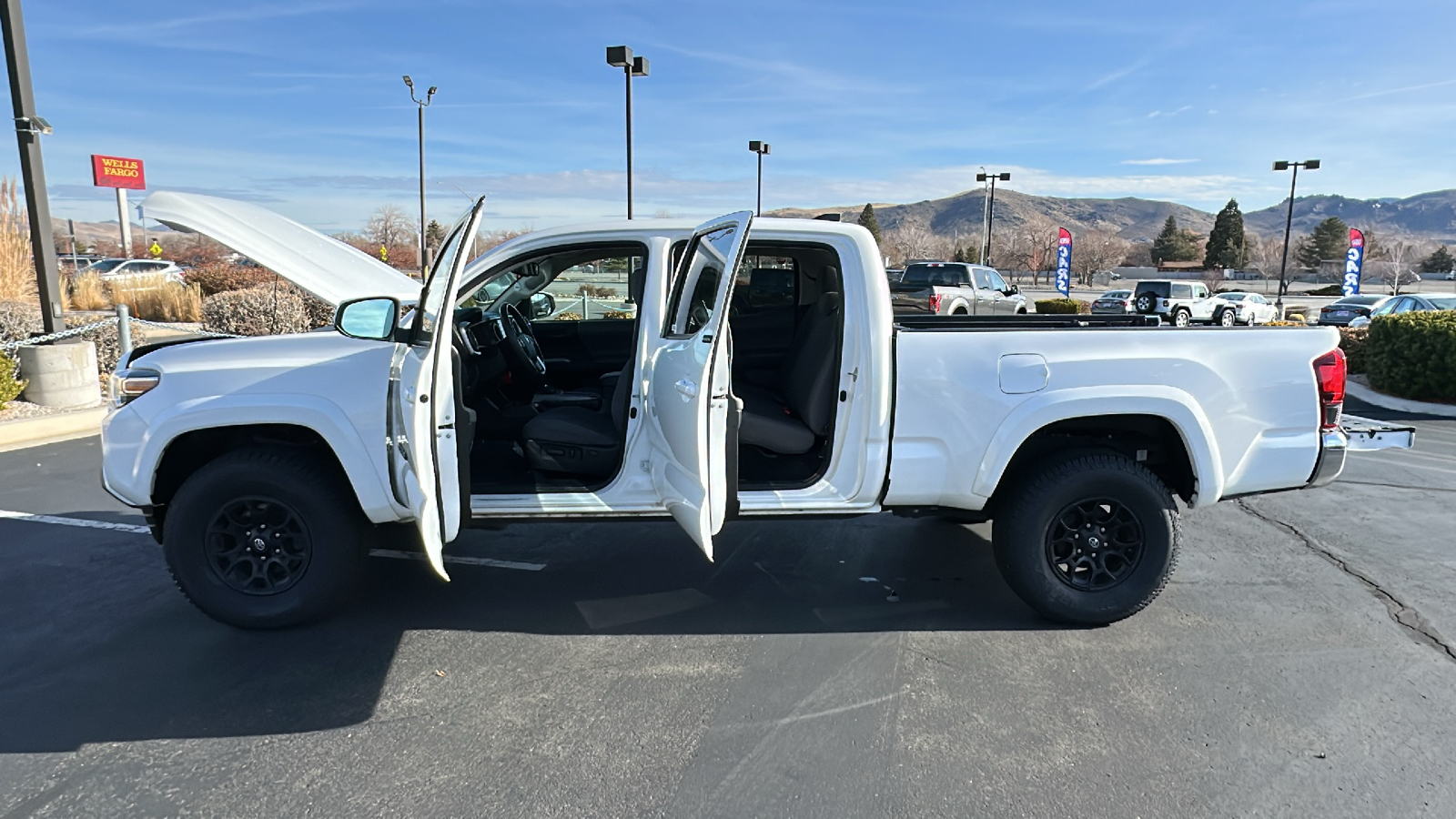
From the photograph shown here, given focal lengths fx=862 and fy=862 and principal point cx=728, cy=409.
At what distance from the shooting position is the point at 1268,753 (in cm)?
297

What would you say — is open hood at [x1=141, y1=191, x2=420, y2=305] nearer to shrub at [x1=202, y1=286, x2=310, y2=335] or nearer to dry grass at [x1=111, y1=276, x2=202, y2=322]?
shrub at [x1=202, y1=286, x2=310, y2=335]

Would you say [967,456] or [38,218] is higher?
[38,218]

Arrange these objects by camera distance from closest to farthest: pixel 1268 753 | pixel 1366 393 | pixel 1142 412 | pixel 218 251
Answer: pixel 1268 753
pixel 1142 412
pixel 1366 393
pixel 218 251

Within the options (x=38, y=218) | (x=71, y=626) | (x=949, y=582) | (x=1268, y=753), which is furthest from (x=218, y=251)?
(x=1268, y=753)

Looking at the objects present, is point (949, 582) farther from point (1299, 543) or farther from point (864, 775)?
point (1299, 543)

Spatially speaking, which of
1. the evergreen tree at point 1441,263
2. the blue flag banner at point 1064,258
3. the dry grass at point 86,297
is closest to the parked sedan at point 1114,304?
the blue flag banner at point 1064,258

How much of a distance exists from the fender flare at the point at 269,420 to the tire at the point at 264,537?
0.65 feet

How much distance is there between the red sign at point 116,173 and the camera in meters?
45.8

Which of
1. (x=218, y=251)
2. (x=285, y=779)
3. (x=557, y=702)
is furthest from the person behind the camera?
(x=218, y=251)

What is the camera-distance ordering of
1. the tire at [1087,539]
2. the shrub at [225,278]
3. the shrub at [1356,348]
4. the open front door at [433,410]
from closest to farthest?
the open front door at [433,410] < the tire at [1087,539] < the shrub at [1356,348] < the shrub at [225,278]

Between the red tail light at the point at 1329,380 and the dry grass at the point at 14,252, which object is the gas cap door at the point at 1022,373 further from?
the dry grass at the point at 14,252

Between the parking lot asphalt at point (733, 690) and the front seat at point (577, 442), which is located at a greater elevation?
the front seat at point (577, 442)

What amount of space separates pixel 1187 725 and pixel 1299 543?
276 cm

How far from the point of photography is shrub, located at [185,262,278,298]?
698 inches
